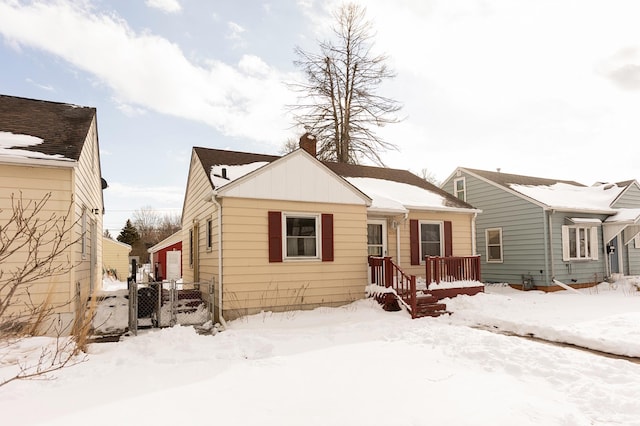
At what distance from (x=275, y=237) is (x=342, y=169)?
6.02 m

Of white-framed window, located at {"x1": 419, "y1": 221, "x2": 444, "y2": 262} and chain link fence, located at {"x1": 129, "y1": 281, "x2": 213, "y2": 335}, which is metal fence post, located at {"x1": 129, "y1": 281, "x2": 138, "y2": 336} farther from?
white-framed window, located at {"x1": 419, "y1": 221, "x2": 444, "y2": 262}

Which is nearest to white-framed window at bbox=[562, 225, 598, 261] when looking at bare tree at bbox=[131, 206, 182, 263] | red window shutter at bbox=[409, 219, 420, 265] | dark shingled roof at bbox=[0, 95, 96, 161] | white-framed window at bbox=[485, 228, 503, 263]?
white-framed window at bbox=[485, 228, 503, 263]

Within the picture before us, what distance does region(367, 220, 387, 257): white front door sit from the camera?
12.2 metres

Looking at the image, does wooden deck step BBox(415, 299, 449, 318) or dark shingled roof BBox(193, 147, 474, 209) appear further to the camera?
dark shingled roof BBox(193, 147, 474, 209)

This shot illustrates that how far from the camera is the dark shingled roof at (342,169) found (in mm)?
11469

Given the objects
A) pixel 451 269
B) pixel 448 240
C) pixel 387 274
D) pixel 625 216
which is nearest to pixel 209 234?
pixel 387 274

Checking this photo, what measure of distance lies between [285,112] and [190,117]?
8.15m

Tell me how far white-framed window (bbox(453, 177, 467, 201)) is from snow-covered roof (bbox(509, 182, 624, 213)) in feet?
7.06

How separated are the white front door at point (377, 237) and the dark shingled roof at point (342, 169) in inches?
103

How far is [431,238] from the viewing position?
43.5 ft

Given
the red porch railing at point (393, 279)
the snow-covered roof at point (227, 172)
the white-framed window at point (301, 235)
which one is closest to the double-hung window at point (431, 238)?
A: the red porch railing at point (393, 279)

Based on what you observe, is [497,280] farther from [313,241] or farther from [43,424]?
[43,424]

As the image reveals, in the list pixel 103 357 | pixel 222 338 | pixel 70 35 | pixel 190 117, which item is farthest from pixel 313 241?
pixel 190 117

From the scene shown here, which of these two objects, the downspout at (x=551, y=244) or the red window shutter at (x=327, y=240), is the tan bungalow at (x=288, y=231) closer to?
the red window shutter at (x=327, y=240)
